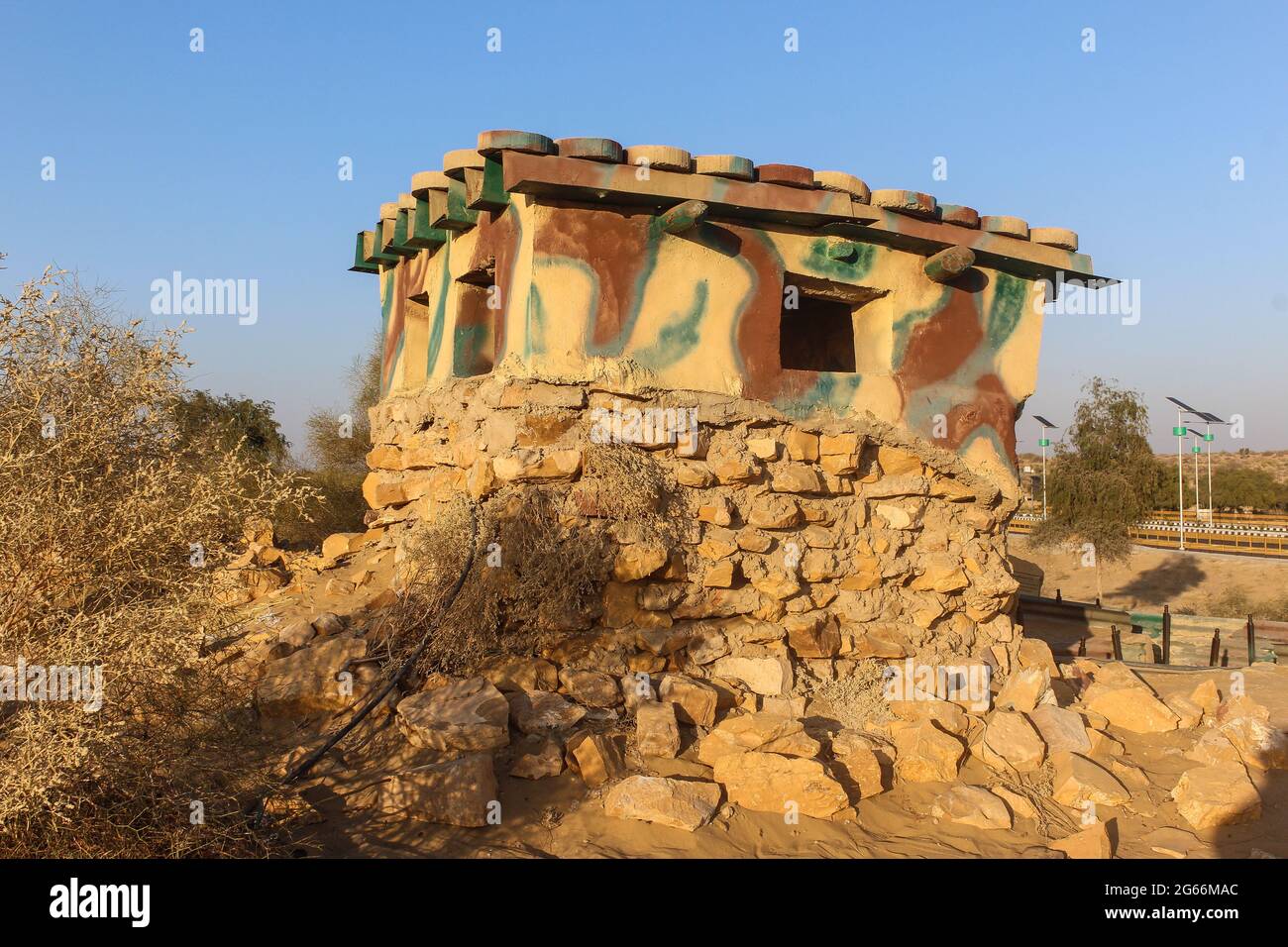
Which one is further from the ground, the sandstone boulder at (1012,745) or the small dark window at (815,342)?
the small dark window at (815,342)

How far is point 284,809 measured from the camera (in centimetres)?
430

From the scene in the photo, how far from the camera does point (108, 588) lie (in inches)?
154

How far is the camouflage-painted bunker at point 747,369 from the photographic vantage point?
614 centimetres

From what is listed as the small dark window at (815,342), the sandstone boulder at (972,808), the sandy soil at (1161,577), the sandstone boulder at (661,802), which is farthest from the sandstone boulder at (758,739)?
the sandy soil at (1161,577)

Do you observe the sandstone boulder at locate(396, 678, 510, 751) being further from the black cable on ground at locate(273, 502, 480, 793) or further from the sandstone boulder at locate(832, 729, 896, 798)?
the sandstone boulder at locate(832, 729, 896, 798)

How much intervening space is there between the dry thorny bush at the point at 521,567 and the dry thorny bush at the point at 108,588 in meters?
1.50

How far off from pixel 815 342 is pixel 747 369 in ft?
9.23

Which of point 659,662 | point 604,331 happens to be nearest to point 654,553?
point 659,662

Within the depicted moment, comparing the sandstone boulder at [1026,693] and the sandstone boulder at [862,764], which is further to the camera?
the sandstone boulder at [1026,693]

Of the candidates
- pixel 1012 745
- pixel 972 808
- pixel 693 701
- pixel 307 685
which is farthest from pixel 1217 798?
pixel 307 685

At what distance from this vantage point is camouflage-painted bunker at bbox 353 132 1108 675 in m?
6.14

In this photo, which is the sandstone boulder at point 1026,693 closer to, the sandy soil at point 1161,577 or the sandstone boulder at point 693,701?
the sandstone boulder at point 693,701

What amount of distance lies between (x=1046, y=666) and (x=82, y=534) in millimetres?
6189

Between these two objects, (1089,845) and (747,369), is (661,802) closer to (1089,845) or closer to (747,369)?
(1089,845)
